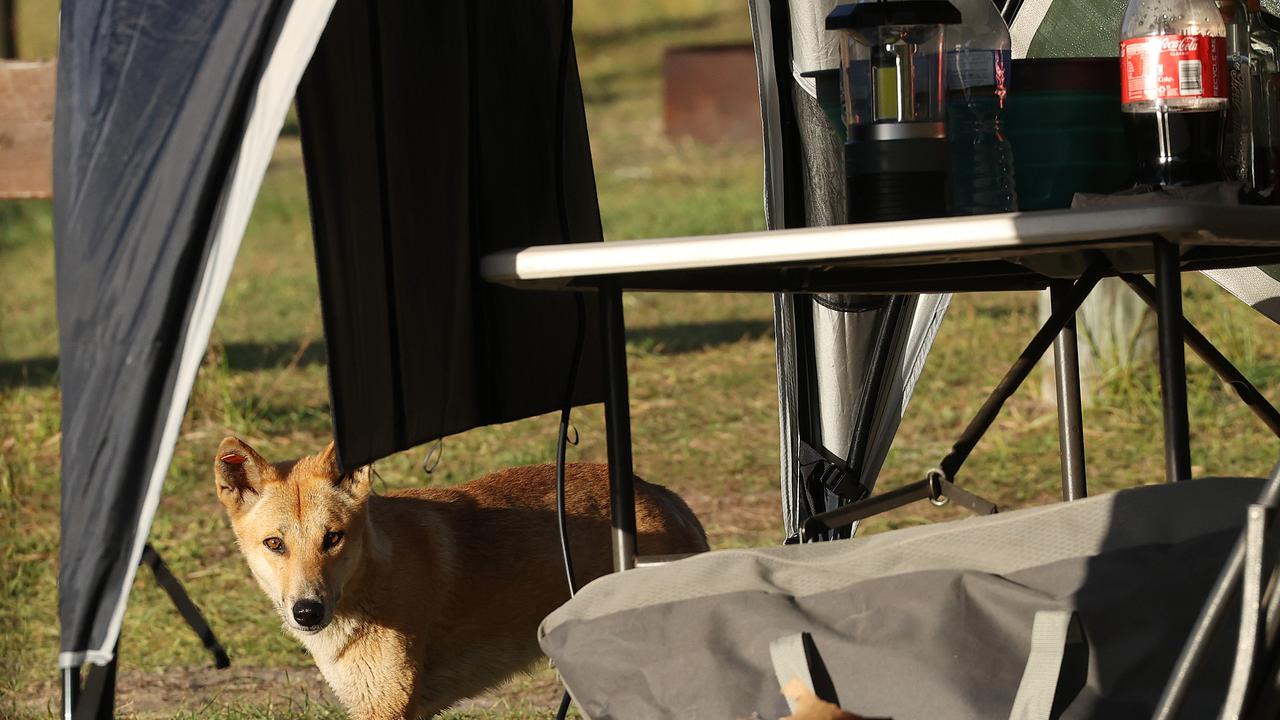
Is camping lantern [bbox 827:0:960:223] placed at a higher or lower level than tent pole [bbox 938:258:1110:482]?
higher

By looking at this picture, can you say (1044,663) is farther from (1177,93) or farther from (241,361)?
(241,361)

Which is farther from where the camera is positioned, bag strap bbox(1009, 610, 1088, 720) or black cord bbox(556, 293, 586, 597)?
black cord bbox(556, 293, 586, 597)

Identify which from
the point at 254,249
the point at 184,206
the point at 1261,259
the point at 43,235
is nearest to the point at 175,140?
the point at 184,206

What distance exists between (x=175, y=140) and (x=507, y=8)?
114cm

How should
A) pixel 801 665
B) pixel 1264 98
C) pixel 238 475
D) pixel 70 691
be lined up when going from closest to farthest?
1. pixel 70 691
2. pixel 801 665
3. pixel 1264 98
4. pixel 238 475

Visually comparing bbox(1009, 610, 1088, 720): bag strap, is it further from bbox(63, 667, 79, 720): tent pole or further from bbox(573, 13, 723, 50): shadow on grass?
bbox(573, 13, 723, 50): shadow on grass

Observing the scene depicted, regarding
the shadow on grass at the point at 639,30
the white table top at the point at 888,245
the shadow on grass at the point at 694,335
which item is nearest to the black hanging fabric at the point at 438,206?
the white table top at the point at 888,245

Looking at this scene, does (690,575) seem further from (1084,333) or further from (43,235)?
(43,235)

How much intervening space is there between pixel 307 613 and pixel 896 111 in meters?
1.80

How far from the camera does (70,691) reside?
1.66 metres

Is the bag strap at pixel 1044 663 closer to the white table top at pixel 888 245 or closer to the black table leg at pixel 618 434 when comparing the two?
the white table top at pixel 888 245

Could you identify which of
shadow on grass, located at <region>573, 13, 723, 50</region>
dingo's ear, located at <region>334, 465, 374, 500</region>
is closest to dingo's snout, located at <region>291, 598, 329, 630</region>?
dingo's ear, located at <region>334, 465, 374, 500</region>

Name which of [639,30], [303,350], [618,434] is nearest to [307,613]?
[618,434]

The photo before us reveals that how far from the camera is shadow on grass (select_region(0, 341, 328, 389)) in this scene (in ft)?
23.7
